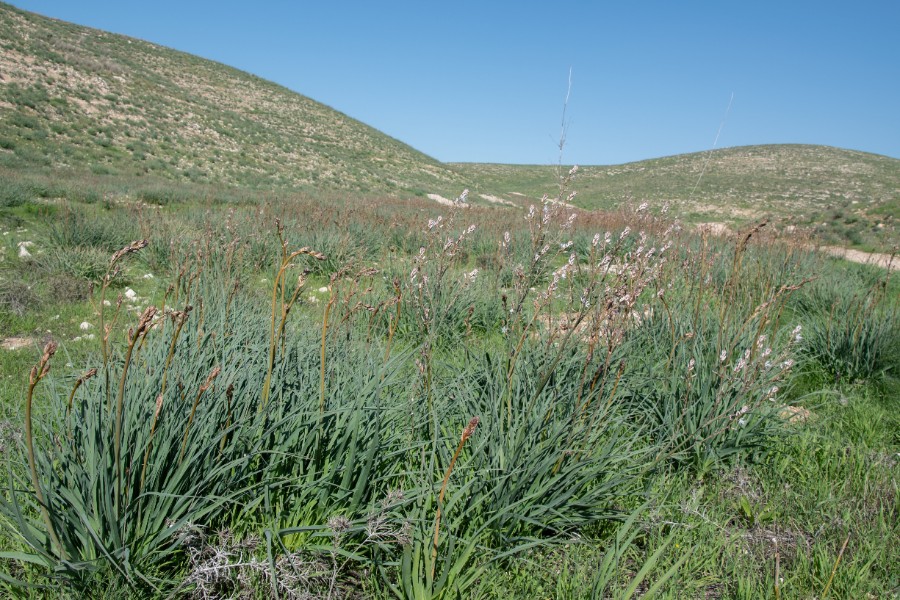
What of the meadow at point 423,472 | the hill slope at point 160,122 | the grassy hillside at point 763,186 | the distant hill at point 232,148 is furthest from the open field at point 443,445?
the hill slope at point 160,122

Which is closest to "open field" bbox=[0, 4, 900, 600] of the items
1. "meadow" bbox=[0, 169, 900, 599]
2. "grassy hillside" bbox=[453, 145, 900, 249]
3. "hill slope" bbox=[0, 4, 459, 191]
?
"meadow" bbox=[0, 169, 900, 599]

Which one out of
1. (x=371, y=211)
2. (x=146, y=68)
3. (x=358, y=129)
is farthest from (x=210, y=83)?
(x=371, y=211)

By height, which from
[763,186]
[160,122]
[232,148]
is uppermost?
[763,186]

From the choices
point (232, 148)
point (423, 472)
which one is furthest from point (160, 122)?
point (423, 472)

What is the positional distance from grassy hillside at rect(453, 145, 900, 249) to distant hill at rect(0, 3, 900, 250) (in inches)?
7.0

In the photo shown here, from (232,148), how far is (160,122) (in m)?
3.45

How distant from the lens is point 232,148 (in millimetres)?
27797

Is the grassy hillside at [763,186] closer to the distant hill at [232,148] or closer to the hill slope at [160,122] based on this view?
the distant hill at [232,148]

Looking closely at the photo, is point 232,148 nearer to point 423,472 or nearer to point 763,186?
point 423,472

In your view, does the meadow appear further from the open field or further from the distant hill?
the distant hill

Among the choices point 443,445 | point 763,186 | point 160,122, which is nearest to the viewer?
point 443,445

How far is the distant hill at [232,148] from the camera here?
18922mm

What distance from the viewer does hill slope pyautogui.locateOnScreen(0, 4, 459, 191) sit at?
2008 centimetres

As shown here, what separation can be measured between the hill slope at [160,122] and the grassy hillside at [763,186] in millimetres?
12535
